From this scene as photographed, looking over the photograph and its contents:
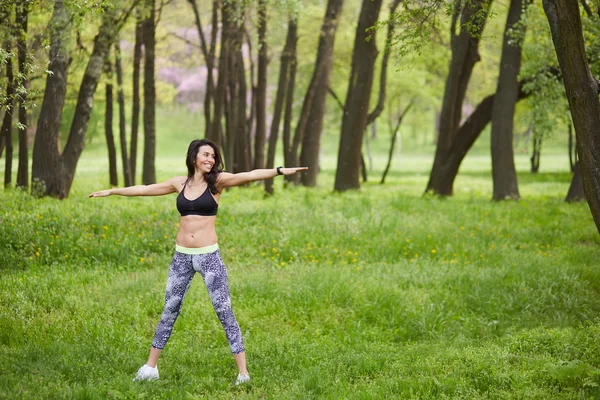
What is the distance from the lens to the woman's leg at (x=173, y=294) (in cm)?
667

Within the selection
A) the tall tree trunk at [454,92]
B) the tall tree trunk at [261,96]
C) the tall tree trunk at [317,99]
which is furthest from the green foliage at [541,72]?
the tall tree trunk at [261,96]

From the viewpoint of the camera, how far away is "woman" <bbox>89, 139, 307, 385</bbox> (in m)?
6.61

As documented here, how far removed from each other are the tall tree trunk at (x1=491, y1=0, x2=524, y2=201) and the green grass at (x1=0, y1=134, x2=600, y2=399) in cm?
356

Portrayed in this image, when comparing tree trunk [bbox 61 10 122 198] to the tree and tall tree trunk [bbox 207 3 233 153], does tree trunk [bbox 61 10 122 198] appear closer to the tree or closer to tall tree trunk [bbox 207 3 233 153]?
the tree

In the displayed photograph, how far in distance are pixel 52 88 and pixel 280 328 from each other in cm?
1059

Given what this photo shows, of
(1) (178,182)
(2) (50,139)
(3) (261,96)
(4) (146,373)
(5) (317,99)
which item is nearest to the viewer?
(4) (146,373)

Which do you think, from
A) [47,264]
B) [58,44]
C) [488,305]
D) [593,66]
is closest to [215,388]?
[488,305]

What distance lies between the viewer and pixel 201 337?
8.55 metres

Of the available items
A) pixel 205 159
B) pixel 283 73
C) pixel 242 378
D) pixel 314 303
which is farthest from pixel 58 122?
pixel 242 378

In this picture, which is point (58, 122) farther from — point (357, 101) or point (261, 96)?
point (357, 101)

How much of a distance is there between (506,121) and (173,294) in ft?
53.4

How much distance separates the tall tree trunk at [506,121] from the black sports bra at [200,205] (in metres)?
15.7

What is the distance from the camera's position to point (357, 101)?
2145 centimetres

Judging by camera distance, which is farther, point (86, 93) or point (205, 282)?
point (86, 93)
